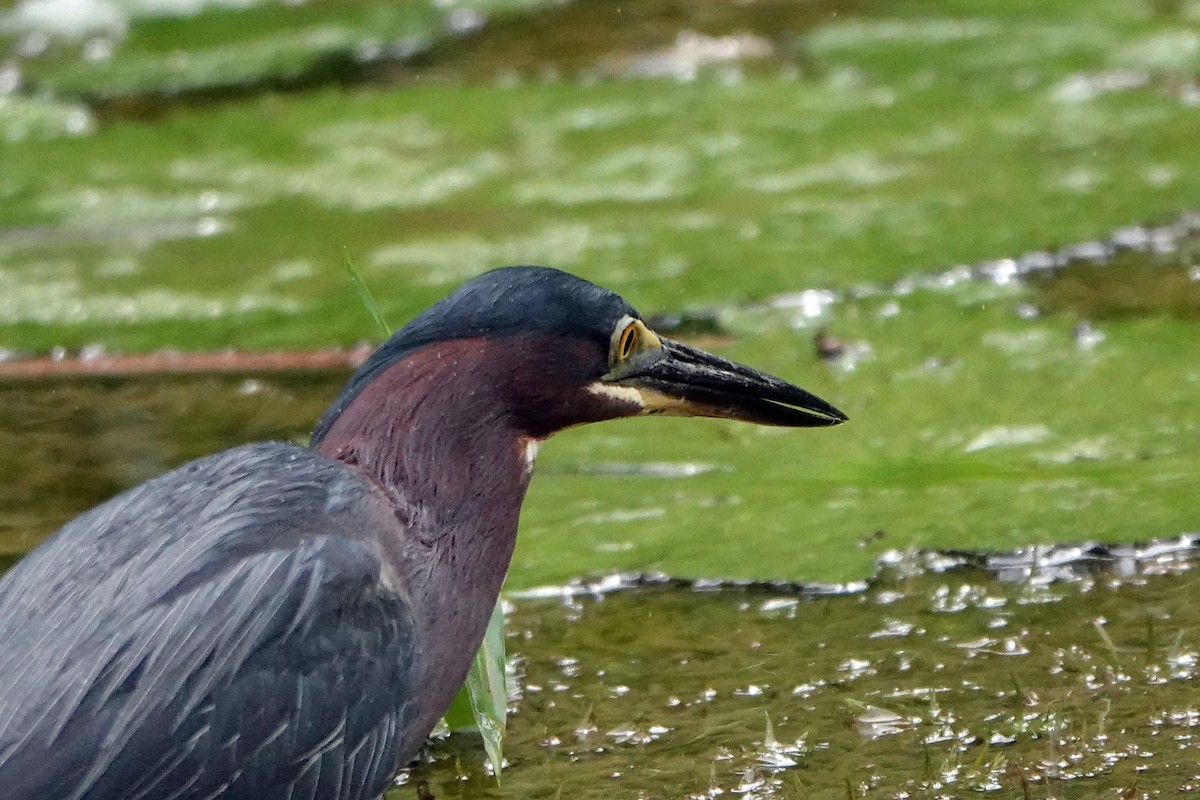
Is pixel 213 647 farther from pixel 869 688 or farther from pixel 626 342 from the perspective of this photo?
pixel 869 688

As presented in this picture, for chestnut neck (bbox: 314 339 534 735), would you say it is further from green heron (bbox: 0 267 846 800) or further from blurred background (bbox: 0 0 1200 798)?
blurred background (bbox: 0 0 1200 798)

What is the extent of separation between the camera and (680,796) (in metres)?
3.00

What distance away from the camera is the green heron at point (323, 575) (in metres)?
2.52

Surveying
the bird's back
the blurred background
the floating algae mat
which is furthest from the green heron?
the blurred background

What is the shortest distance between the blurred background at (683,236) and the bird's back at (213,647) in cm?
64

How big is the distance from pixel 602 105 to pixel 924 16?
1.87m

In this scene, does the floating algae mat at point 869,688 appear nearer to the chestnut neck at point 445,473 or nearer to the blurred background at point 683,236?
the blurred background at point 683,236

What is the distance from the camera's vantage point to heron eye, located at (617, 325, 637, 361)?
3033mm

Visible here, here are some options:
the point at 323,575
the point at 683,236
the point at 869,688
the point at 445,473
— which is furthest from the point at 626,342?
the point at 683,236

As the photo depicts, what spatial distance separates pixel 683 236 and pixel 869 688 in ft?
9.49

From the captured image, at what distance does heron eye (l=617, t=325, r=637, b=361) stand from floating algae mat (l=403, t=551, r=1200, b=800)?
66cm

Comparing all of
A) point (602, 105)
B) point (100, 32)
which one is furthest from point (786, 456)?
point (100, 32)

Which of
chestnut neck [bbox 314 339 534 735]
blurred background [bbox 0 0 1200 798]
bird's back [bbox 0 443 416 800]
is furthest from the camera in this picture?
blurred background [bbox 0 0 1200 798]

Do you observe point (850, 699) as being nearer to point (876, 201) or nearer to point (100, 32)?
point (876, 201)
